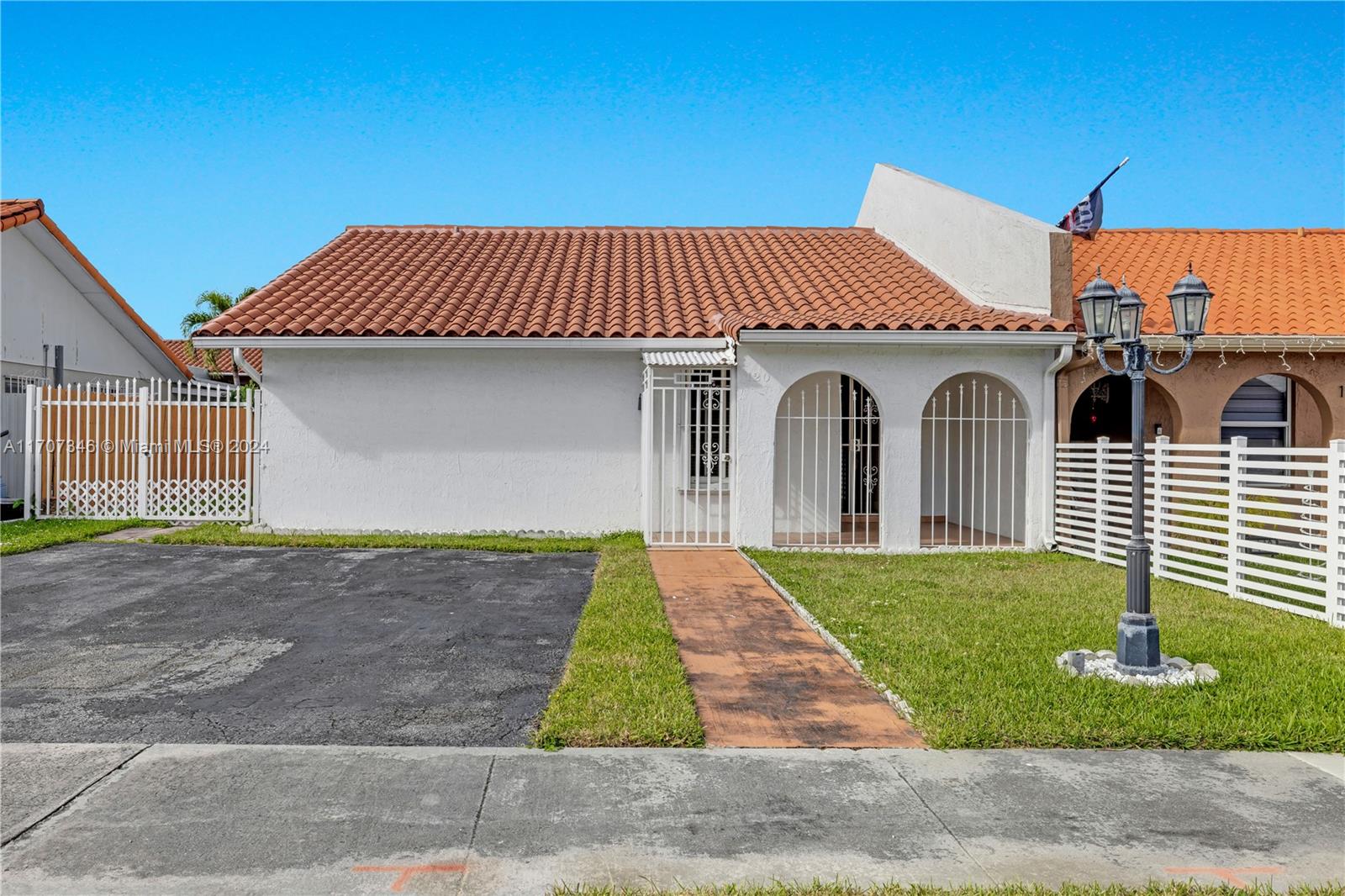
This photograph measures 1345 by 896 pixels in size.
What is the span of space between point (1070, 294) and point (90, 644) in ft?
37.7

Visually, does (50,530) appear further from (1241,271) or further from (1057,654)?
(1241,271)

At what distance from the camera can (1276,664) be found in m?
6.66

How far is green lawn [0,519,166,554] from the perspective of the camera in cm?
1219

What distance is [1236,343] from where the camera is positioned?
42.0 ft

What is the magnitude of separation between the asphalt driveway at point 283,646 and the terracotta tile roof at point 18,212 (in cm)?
760

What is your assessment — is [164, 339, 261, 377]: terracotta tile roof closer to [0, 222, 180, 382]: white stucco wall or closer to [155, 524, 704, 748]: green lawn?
[0, 222, 180, 382]: white stucco wall

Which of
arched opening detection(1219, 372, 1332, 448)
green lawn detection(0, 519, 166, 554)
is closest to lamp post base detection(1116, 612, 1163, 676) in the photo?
arched opening detection(1219, 372, 1332, 448)

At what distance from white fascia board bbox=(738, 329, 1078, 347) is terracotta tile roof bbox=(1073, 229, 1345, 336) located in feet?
5.94

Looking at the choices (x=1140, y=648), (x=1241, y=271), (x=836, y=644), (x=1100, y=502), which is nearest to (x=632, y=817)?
(x=836, y=644)

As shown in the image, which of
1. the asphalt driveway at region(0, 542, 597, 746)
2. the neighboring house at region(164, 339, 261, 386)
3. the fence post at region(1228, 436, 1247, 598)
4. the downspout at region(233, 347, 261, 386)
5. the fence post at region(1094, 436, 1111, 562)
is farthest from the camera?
the neighboring house at region(164, 339, 261, 386)

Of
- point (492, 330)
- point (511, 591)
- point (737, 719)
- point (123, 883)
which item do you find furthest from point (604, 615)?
point (492, 330)

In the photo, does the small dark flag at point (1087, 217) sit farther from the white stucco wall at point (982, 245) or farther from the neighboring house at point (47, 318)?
the neighboring house at point (47, 318)

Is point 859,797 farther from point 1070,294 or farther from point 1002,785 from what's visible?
point 1070,294

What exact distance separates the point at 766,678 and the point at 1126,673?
7.45 ft
